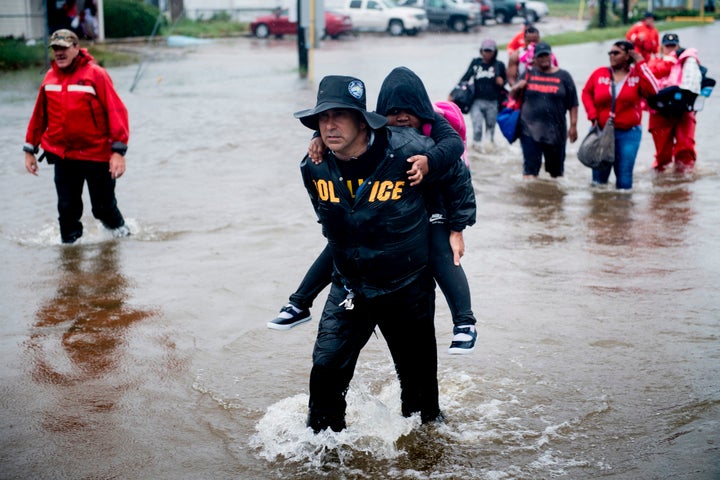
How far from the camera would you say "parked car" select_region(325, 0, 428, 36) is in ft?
136

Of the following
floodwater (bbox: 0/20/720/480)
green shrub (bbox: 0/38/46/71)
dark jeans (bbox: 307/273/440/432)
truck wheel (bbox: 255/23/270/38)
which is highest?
truck wheel (bbox: 255/23/270/38)

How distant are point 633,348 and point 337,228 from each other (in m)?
2.71

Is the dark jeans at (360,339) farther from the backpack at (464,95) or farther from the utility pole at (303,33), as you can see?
the utility pole at (303,33)

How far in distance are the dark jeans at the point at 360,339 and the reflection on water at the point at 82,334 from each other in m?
1.45

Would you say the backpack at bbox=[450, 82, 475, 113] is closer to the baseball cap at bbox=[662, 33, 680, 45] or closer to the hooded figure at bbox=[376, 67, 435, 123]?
→ the baseball cap at bbox=[662, 33, 680, 45]

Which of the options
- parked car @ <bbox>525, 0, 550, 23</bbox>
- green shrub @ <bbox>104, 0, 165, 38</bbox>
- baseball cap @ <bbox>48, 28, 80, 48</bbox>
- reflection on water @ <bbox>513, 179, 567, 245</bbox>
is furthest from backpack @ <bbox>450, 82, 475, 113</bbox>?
parked car @ <bbox>525, 0, 550, 23</bbox>

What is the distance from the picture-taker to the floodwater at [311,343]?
4969mm

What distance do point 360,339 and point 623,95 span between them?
6.91 metres

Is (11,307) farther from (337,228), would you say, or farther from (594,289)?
(594,289)

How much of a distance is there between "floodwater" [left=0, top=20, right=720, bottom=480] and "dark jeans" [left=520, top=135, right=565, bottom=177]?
0.20 metres

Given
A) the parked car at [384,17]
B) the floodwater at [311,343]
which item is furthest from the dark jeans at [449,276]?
the parked car at [384,17]

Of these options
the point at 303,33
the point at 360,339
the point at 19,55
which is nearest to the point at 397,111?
the point at 360,339

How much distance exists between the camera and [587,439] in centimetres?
512

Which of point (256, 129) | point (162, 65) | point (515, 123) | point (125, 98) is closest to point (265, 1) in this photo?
point (162, 65)
